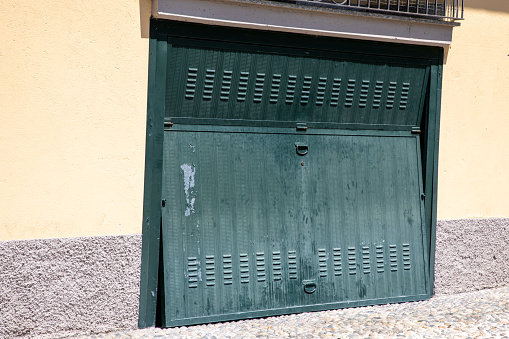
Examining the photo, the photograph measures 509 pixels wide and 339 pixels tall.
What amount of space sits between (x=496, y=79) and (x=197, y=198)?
139 inches

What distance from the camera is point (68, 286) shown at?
191 inches

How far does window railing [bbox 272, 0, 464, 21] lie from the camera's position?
18.3 feet

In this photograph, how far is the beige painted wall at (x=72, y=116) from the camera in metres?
4.59

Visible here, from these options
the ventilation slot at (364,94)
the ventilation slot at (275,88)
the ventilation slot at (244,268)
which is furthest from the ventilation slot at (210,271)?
the ventilation slot at (364,94)

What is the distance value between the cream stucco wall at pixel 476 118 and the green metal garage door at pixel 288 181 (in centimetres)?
33

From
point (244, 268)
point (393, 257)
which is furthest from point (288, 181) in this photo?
point (393, 257)

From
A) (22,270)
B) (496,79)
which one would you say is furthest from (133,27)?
(496,79)

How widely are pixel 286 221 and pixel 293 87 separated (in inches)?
49.2

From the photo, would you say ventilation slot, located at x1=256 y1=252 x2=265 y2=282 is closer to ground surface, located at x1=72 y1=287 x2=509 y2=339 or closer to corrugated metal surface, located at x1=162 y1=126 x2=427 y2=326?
corrugated metal surface, located at x1=162 y1=126 x2=427 y2=326

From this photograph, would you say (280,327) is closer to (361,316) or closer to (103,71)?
(361,316)

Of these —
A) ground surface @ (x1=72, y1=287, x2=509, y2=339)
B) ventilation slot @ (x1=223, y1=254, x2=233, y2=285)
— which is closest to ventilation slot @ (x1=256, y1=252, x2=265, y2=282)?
ventilation slot @ (x1=223, y1=254, x2=233, y2=285)

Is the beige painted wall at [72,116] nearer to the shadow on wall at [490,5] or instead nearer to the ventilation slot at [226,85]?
the ventilation slot at [226,85]

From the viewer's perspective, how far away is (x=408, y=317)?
5.56 m

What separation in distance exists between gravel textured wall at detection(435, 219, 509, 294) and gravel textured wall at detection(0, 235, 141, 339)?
3.22m
